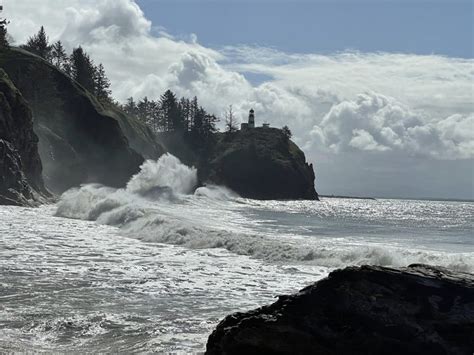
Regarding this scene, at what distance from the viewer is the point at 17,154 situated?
4756cm

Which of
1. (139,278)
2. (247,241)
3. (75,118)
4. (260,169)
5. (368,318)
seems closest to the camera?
(368,318)

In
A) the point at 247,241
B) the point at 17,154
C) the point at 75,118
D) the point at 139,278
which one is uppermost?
the point at 75,118

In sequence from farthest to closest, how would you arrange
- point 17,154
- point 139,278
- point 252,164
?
point 252,164, point 17,154, point 139,278

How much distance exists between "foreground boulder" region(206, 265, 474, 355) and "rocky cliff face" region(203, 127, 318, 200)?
118m

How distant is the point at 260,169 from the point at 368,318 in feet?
410

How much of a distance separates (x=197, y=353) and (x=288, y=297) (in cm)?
213

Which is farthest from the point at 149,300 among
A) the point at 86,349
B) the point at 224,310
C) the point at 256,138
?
the point at 256,138

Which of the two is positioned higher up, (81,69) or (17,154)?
(81,69)

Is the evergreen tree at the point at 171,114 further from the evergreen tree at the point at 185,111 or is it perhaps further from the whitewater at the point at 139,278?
the whitewater at the point at 139,278

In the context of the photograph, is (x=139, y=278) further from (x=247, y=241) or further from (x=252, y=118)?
(x=252, y=118)

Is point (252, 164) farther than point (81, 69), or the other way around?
point (252, 164)

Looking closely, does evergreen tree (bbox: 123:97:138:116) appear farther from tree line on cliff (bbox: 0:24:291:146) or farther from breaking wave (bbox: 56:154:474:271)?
breaking wave (bbox: 56:154:474:271)

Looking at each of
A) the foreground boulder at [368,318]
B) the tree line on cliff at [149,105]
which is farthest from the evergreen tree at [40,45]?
the foreground boulder at [368,318]

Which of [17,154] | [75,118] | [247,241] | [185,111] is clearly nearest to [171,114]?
[185,111]
